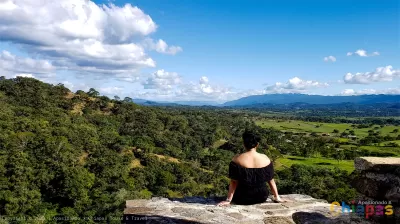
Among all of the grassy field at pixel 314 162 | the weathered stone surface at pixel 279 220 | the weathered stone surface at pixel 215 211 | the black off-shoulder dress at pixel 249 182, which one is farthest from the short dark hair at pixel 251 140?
the grassy field at pixel 314 162

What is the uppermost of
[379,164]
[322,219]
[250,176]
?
[379,164]

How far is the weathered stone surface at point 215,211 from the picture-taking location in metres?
5.54

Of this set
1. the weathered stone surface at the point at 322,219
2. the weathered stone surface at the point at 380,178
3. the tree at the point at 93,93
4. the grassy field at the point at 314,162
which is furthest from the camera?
the tree at the point at 93,93

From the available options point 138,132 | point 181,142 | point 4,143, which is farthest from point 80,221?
point 181,142

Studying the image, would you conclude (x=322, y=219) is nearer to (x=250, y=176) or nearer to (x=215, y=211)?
(x=250, y=176)

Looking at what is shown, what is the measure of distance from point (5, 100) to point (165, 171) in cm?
4665

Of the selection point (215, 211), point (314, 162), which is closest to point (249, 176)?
point (215, 211)

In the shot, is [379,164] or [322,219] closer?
[379,164]

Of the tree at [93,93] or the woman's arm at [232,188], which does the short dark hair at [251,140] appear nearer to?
the woman's arm at [232,188]

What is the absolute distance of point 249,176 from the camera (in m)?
6.38

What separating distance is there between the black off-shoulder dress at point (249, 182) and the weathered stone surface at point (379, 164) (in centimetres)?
183
